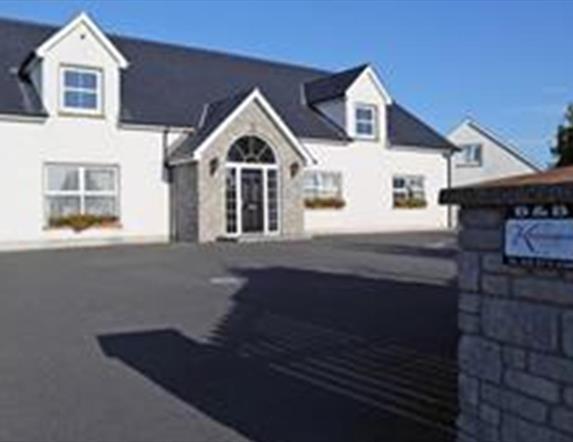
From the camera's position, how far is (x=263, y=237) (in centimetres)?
2984

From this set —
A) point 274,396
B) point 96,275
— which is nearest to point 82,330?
point 274,396

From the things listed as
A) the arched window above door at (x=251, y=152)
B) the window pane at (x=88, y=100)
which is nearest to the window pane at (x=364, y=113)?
the arched window above door at (x=251, y=152)

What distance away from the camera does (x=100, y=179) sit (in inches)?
1131

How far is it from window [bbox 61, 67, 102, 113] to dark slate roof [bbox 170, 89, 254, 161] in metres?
2.98

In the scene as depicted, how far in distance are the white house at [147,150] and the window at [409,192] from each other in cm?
268

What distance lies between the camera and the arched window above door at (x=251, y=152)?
2991 cm

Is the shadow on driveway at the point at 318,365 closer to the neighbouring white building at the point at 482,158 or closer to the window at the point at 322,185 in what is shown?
the window at the point at 322,185

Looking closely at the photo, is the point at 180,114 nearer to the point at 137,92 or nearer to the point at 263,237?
the point at 137,92

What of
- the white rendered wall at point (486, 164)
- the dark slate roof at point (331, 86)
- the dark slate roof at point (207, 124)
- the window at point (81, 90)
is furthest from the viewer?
the white rendered wall at point (486, 164)

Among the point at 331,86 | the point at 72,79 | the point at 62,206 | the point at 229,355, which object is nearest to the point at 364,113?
the point at 331,86

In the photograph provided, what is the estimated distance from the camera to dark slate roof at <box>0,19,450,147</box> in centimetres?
2945

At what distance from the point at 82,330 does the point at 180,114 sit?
2036 cm

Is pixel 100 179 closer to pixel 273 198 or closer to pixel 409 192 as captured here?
pixel 273 198

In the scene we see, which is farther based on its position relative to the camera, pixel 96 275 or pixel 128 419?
pixel 96 275
